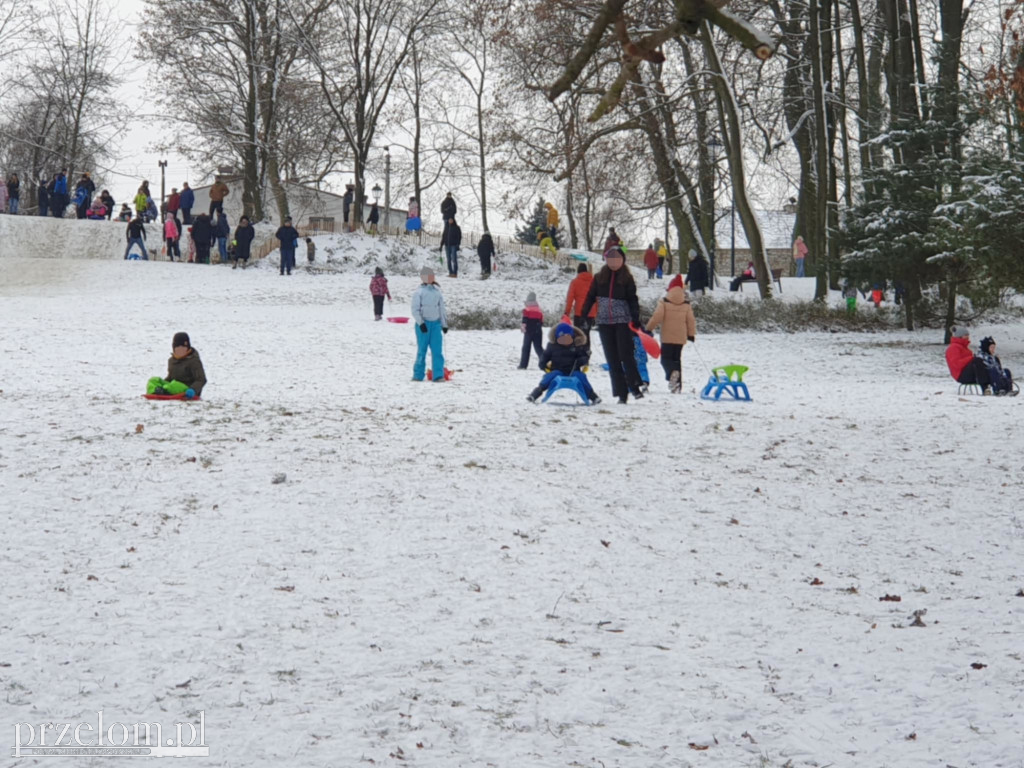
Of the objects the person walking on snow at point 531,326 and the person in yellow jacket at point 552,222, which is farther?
the person in yellow jacket at point 552,222

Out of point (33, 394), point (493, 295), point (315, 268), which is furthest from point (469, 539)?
point (315, 268)

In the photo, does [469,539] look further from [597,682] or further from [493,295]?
[493,295]

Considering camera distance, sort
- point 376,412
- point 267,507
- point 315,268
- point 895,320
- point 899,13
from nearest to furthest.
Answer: point 267,507, point 376,412, point 899,13, point 895,320, point 315,268

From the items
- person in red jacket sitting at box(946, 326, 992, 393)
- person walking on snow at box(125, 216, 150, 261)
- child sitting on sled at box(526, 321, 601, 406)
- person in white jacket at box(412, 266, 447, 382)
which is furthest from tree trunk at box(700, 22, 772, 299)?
person walking on snow at box(125, 216, 150, 261)

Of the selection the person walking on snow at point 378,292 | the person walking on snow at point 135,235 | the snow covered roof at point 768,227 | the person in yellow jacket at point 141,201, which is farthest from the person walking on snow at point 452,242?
the snow covered roof at point 768,227

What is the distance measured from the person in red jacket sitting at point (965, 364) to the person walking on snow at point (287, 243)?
20.1 metres

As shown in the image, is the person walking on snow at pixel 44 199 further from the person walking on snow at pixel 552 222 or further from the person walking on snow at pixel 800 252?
the person walking on snow at pixel 800 252

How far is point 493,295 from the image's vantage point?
28812 mm

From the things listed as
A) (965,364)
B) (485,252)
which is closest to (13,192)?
(485,252)

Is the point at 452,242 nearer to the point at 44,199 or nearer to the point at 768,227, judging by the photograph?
the point at 44,199

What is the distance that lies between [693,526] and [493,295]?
2091 centimetres

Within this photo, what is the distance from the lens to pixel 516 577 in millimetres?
→ 7113

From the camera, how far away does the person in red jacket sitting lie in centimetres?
1510

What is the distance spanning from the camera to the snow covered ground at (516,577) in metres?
5.20
